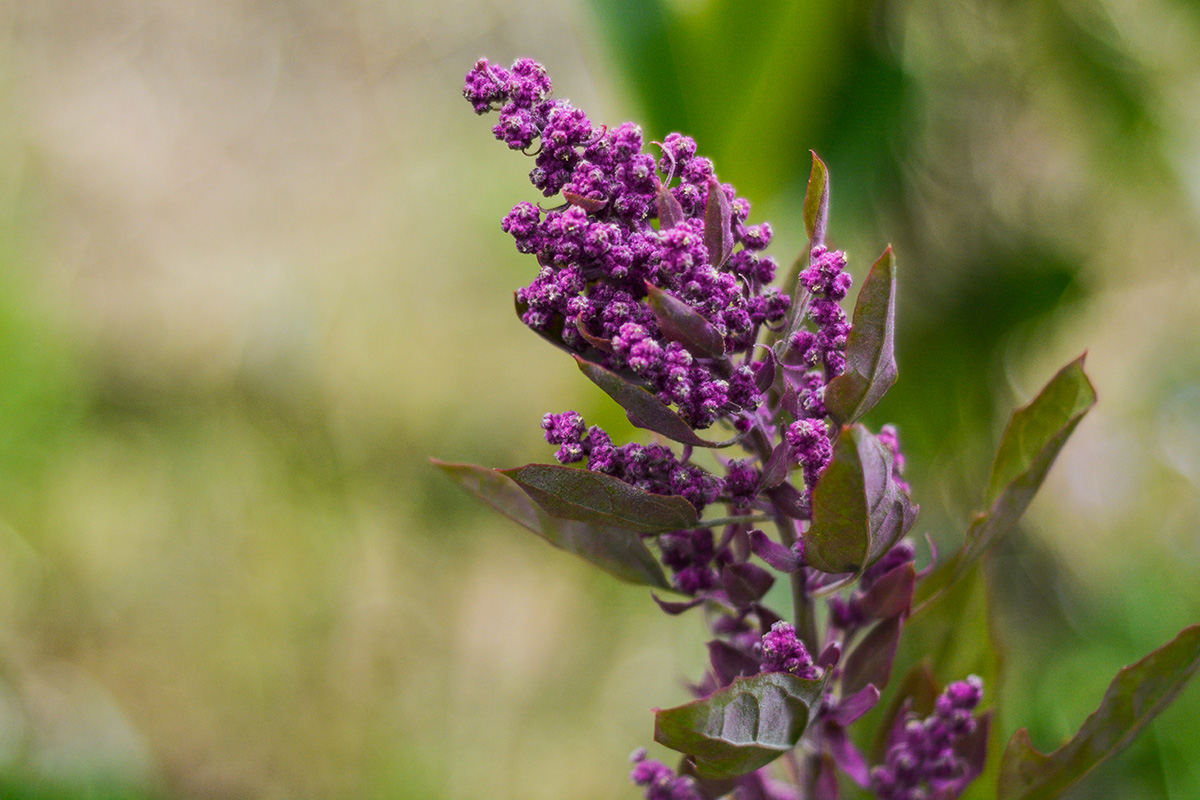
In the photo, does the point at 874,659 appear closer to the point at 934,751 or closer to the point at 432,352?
the point at 934,751

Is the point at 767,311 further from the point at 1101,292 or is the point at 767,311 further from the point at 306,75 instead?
the point at 306,75

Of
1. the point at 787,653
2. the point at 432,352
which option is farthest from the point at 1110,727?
the point at 432,352

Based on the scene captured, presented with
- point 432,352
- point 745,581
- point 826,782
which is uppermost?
point 432,352

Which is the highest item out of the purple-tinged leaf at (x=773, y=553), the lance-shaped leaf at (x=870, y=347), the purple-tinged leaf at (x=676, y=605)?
the lance-shaped leaf at (x=870, y=347)

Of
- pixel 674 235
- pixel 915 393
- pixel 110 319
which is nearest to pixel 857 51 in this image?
pixel 915 393

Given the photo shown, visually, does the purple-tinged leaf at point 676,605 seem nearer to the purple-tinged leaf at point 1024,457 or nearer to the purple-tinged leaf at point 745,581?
the purple-tinged leaf at point 745,581

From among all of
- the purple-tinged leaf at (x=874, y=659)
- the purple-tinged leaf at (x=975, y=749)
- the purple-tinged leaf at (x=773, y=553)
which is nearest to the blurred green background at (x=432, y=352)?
the purple-tinged leaf at (x=975, y=749)

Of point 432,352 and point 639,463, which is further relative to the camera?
point 432,352

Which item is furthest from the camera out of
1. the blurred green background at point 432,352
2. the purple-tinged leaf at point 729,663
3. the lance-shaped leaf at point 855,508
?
the blurred green background at point 432,352
